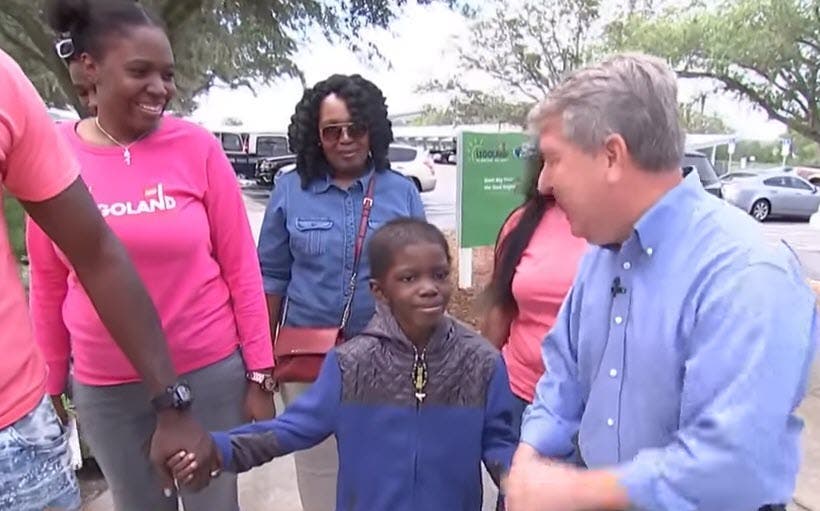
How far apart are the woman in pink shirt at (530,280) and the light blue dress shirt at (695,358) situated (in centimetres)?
76

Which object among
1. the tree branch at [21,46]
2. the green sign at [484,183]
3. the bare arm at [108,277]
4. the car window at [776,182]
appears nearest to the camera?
the bare arm at [108,277]

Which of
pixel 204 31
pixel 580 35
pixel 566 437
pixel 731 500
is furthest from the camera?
pixel 580 35

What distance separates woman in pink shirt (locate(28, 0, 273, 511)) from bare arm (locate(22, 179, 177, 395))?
1.22 feet

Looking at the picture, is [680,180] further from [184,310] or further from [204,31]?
[204,31]

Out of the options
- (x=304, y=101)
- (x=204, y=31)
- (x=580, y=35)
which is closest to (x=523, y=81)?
(x=580, y=35)

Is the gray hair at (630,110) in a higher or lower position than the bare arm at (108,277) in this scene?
higher

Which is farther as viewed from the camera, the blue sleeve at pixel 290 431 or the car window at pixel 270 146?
the car window at pixel 270 146

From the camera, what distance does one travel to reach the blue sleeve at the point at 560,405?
154 cm

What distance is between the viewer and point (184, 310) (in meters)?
2.16

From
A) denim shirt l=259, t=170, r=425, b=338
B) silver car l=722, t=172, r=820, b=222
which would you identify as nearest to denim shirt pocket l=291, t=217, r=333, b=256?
denim shirt l=259, t=170, r=425, b=338

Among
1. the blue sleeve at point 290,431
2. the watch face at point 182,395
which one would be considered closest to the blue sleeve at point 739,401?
the blue sleeve at point 290,431

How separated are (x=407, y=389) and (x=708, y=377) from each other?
2.98ft

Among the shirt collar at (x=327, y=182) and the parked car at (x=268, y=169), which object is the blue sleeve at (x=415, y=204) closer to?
the shirt collar at (x=327, y=182)

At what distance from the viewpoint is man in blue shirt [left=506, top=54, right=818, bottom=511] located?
1.14 m
